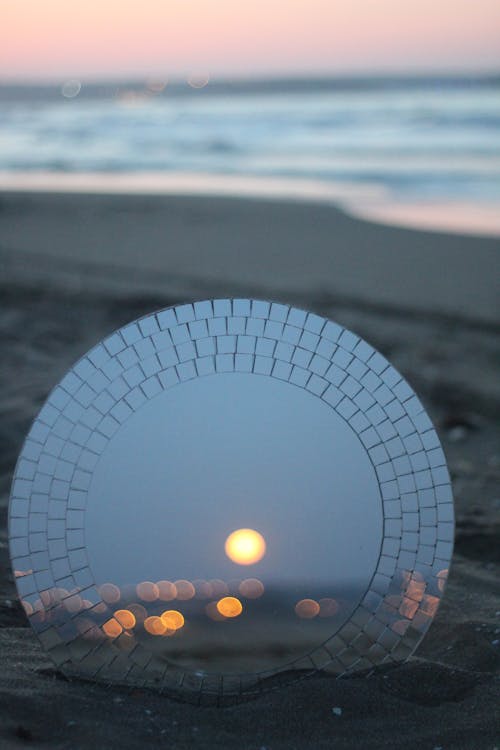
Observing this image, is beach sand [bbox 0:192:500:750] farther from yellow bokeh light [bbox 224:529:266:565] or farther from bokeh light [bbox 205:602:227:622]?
yellow bokeh light [bbox 224:529:266:565]

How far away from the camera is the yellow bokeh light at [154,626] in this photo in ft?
7.59

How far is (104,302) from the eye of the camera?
776 centimetres

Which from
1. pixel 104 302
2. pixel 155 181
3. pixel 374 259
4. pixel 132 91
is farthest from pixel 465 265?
pixel 132 91

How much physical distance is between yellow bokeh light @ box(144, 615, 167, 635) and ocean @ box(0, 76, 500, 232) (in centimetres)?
1062

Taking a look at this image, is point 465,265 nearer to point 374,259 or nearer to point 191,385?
point 374,259

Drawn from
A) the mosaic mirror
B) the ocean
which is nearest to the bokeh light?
the mosaic mirror

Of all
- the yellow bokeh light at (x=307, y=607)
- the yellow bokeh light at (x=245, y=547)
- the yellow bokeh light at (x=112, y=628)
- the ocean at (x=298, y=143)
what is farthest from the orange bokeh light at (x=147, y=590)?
the ocean at (x=298, y=143)

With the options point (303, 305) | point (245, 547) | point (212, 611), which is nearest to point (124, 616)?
point (212, 611)

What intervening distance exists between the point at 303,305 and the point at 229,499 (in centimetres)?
534

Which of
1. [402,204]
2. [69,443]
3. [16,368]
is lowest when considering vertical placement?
[69,443]

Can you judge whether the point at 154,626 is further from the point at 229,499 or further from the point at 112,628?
the point at 229,499

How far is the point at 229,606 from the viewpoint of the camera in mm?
2311

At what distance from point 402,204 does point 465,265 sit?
13.5ft

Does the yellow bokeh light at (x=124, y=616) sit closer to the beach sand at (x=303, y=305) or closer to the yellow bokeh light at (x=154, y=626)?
the yellow bokeh light at (x=154, y=626)
